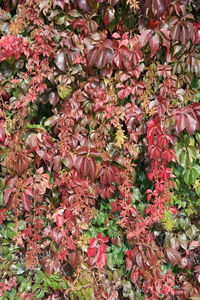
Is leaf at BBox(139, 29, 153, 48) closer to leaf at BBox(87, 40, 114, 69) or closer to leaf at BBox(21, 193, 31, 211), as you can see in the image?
leaf at BBox(87, 40, 114, 69)

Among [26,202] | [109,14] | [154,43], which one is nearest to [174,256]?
[26,202]

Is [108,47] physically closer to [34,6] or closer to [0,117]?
[34,6]

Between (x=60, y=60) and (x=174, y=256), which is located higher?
(x=60, y=60)

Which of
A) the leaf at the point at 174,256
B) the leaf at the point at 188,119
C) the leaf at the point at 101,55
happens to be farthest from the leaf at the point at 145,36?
the leaf at the point at 174,256

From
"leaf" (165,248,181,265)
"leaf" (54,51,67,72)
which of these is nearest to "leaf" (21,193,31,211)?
"leaf" (54,51,67,72)

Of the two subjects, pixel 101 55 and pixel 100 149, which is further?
pixel 100 149

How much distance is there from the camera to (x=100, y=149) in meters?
1.99

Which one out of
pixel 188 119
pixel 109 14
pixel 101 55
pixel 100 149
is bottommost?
pixel 100 149

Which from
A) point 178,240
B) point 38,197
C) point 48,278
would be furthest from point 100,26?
point 48,278

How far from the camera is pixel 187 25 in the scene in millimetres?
1784

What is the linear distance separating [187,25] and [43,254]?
1601mm

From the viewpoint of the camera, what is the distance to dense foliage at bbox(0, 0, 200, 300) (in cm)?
185

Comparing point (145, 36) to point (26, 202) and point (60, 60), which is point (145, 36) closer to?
point (60, 60)

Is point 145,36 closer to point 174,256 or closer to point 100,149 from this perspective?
point 100,149
